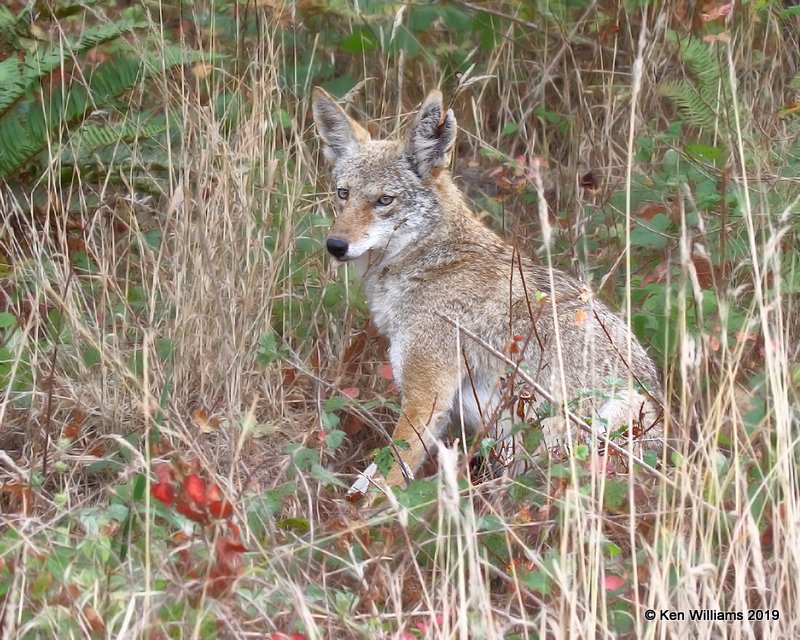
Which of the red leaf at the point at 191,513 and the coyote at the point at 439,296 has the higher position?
the red leaf at the point at 191,513

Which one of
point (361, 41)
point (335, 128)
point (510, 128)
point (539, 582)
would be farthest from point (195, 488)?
point (510, 128)

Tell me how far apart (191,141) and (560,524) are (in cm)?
308

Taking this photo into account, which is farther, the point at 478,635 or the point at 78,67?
the point at 78,67

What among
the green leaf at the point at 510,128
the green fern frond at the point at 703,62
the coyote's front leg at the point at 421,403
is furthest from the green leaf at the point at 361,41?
the coyote's front leg at the point at 421,403

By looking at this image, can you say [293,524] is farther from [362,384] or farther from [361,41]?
[361,41]

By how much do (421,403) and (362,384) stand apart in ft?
2.38

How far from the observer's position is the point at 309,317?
650 cm

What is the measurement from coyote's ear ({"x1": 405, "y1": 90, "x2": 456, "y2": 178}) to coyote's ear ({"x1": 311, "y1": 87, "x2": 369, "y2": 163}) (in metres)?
0.43

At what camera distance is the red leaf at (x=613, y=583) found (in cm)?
385

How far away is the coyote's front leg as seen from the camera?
5641 millimetres

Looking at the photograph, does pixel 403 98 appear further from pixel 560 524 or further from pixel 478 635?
pixel 478 635

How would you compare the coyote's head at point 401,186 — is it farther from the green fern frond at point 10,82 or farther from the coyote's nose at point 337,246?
the green fern frond at point 10,82

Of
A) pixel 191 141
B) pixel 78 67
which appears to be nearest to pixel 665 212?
pixel 191 141

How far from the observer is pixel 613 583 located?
152 inches
